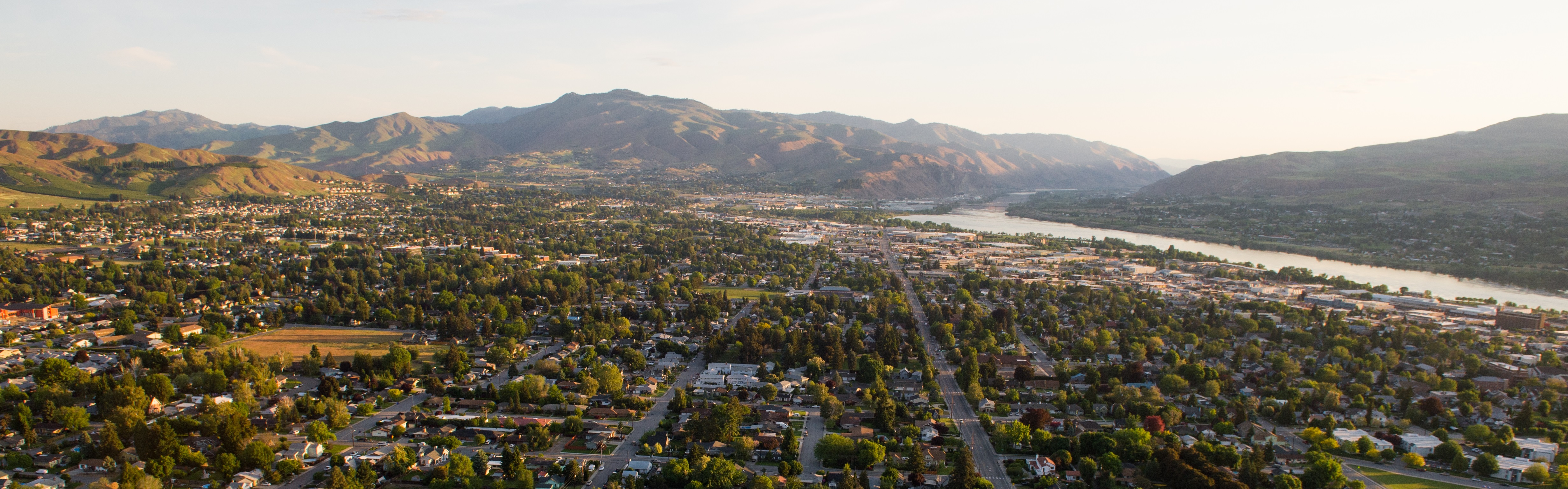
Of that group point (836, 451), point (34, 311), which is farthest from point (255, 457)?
point (34, 311)

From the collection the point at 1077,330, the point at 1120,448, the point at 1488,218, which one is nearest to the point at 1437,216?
the point at 1488,218

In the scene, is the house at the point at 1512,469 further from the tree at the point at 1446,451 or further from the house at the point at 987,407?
the house at the point at 987,407

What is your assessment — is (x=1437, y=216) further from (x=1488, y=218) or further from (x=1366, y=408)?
(x=1366, y=408)

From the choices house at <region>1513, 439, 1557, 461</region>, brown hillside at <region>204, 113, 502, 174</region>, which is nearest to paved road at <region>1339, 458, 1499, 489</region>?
house at <region>1513, 439, 1557, 461</region>

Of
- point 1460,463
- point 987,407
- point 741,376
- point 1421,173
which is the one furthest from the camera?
point 1421,173

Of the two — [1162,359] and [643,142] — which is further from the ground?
[643,142]

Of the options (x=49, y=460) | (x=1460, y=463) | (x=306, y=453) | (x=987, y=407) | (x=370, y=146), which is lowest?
(x=49, y=460)

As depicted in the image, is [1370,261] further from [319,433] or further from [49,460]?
[49,460]

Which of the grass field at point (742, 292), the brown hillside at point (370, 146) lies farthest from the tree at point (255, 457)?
the brown hillside at point (370, 146)
